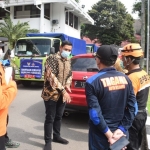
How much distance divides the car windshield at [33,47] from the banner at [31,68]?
0.66 m

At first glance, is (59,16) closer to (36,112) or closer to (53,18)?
(53,18)

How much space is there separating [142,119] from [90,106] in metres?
0.98

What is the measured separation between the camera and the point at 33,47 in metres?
10.6

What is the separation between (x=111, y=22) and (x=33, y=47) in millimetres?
24524

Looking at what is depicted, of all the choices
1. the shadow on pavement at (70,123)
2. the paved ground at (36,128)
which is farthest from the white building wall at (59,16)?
the shadow on pavement at (70,123)

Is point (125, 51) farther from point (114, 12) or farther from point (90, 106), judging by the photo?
point (114, 12)

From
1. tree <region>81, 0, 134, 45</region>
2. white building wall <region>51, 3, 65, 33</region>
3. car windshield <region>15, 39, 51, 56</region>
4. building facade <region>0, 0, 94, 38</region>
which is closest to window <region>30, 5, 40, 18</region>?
building facade <region>0, 0, 94, 38</region>

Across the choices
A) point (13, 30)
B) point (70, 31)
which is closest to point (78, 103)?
point (13, 30)

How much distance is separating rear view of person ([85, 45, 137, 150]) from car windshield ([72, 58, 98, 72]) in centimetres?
320

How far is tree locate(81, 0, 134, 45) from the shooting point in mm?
33375

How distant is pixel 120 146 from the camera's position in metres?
2.12

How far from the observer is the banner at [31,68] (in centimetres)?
966

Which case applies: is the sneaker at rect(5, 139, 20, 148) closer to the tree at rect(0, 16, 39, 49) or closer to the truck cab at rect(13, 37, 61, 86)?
the truck cab at rect(13, 37, 61, 86)

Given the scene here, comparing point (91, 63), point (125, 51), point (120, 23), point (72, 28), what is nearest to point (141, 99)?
point (125, 51)
